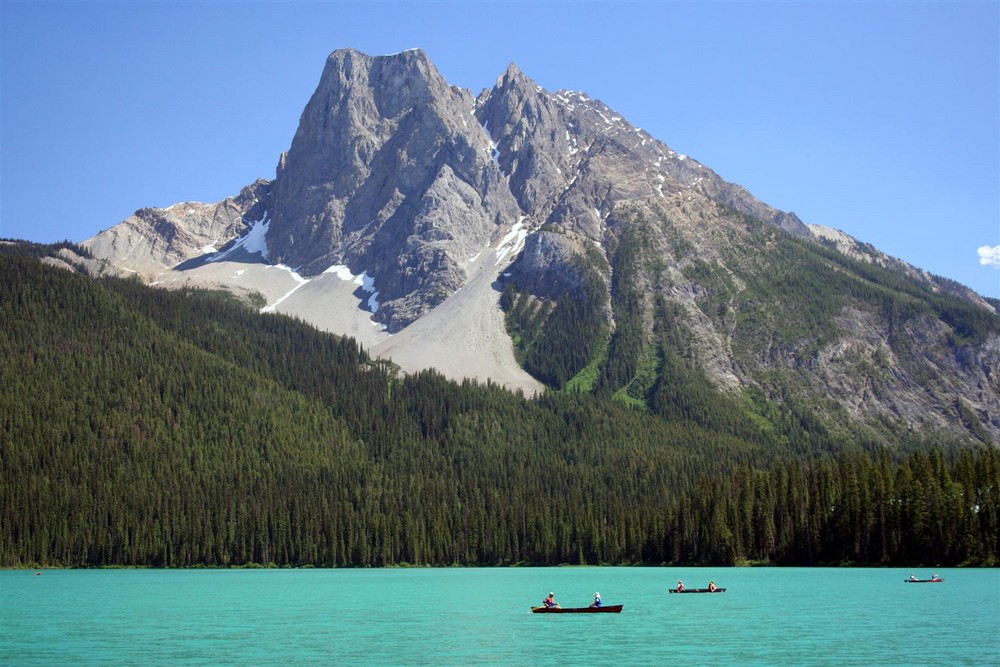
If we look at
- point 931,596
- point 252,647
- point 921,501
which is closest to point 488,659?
point 252,647

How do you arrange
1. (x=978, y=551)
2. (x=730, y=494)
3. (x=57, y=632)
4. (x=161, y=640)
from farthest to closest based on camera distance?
(x=730, y=494)
(x=978, y=551)
(x=57, y=632)
(x=161, y=640)

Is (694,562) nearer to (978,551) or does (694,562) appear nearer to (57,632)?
(978,551)

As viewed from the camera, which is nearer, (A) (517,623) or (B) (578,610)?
(A) (517,623)

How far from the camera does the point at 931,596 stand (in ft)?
342

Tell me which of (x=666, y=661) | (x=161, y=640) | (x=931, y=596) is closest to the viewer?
(x=666, y=661)

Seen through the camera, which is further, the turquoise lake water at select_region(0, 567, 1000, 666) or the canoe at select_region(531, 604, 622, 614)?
the canoe at select_region(531, 604, 622, 614)

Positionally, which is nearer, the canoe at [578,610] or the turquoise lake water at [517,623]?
the turquoise lake water at [517,623]

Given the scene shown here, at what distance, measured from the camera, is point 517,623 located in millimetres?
92375

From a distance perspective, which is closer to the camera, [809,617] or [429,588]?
[809,617]

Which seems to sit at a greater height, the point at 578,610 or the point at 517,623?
the point at 578,610

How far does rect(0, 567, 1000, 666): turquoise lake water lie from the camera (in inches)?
2756

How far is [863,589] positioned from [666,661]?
185 ft

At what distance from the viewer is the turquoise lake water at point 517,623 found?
70.0 meters

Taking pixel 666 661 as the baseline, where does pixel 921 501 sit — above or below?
above
